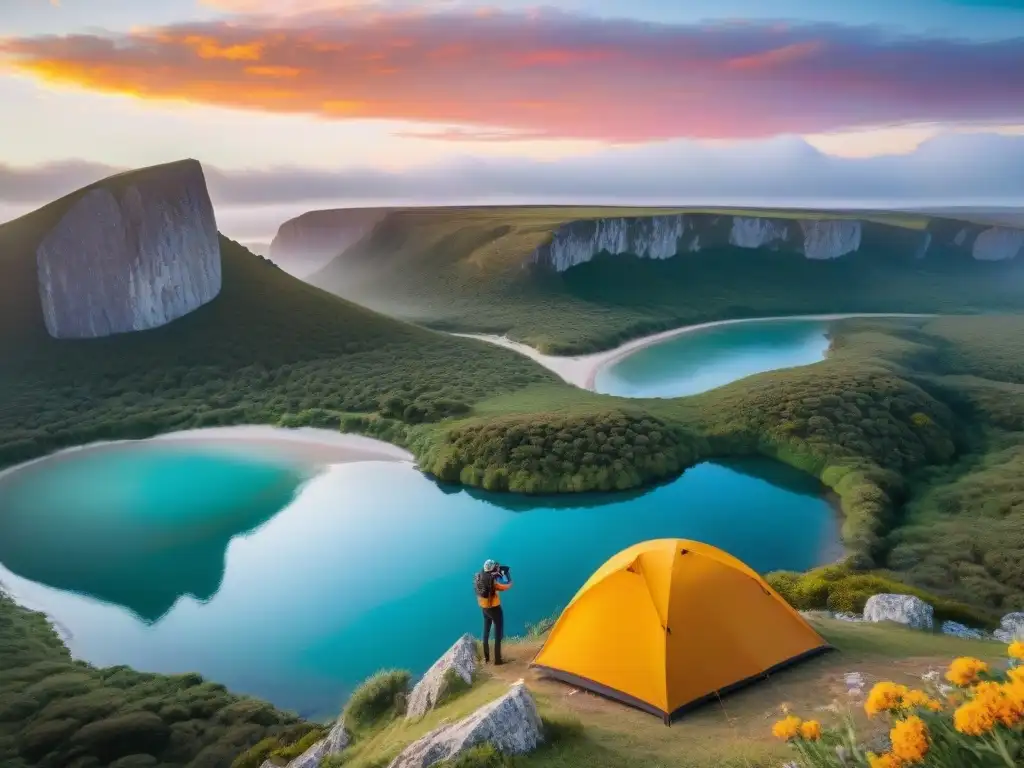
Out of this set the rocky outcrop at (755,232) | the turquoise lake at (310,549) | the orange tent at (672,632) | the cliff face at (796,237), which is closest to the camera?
the orange tent at (672,632)

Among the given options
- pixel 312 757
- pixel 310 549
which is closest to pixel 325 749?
pixel 312 757

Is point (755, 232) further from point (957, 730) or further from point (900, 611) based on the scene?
point (957, 730)

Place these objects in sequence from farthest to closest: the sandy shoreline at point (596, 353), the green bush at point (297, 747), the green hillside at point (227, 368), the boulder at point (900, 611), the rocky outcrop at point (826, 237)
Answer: the rocky outcrop at point (826, 237) < the sandy shoreline at point (596, 353) < the green hillside at point (227, 368) < the boulder at point (900, 611) < the green bush at point (297, 747)

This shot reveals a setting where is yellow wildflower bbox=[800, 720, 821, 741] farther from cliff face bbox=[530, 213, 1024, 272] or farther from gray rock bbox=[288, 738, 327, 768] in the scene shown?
cliff face bbox=[530, 213, 1024, 272]

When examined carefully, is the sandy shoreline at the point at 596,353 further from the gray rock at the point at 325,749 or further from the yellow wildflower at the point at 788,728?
the yellow wildflower at the point at 788,728

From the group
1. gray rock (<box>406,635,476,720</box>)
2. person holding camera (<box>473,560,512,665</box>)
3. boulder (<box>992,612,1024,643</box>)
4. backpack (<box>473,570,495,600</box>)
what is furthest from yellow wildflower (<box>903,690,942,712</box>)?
boulder (<box>992,612,1024,643</box>)

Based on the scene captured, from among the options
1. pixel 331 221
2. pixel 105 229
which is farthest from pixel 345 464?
pixel 331 221

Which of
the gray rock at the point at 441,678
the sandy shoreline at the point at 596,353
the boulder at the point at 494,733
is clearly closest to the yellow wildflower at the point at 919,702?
the boulder at the point at 494,733
